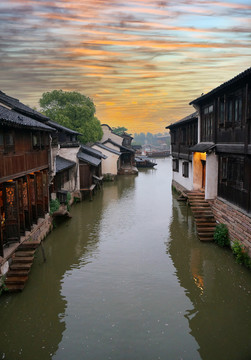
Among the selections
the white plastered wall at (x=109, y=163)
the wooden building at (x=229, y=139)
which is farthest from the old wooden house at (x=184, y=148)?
the white plastered wall at (x=109, y=163)

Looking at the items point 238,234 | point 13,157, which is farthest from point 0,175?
point 238,234

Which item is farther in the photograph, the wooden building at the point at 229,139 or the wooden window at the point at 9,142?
the wooden building at the point at 229,139

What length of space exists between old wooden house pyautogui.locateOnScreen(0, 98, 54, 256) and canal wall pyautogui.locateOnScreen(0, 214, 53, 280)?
13.7 inches

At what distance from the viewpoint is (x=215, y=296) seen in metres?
11.3

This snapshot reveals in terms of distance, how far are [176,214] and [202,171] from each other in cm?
472

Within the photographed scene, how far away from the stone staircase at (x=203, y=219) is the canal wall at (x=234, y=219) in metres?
0.46

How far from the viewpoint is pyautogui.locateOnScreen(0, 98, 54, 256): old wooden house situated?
13.0m

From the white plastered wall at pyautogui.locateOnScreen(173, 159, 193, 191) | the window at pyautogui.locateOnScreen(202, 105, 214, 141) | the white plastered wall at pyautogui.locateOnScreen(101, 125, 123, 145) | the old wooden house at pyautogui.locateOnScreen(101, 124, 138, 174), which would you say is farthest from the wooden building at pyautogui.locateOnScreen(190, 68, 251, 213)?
the white plastered wall at pyautogui.locateOnScreen(101, 125, 123, 145)

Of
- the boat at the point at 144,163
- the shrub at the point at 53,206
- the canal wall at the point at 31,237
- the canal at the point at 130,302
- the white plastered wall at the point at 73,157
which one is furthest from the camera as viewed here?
the boat at the point at 144,163

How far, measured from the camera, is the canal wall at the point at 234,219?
13572 mm

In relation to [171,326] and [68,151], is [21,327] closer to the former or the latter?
[171,326]

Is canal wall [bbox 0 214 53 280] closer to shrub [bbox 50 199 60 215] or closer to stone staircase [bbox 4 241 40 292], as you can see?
stone staircase [bbox 4 241 40 292]

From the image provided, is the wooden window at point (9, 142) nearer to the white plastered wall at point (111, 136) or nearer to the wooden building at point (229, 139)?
the wooden building at point (229, 139)

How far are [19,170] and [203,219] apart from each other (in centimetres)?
1188
